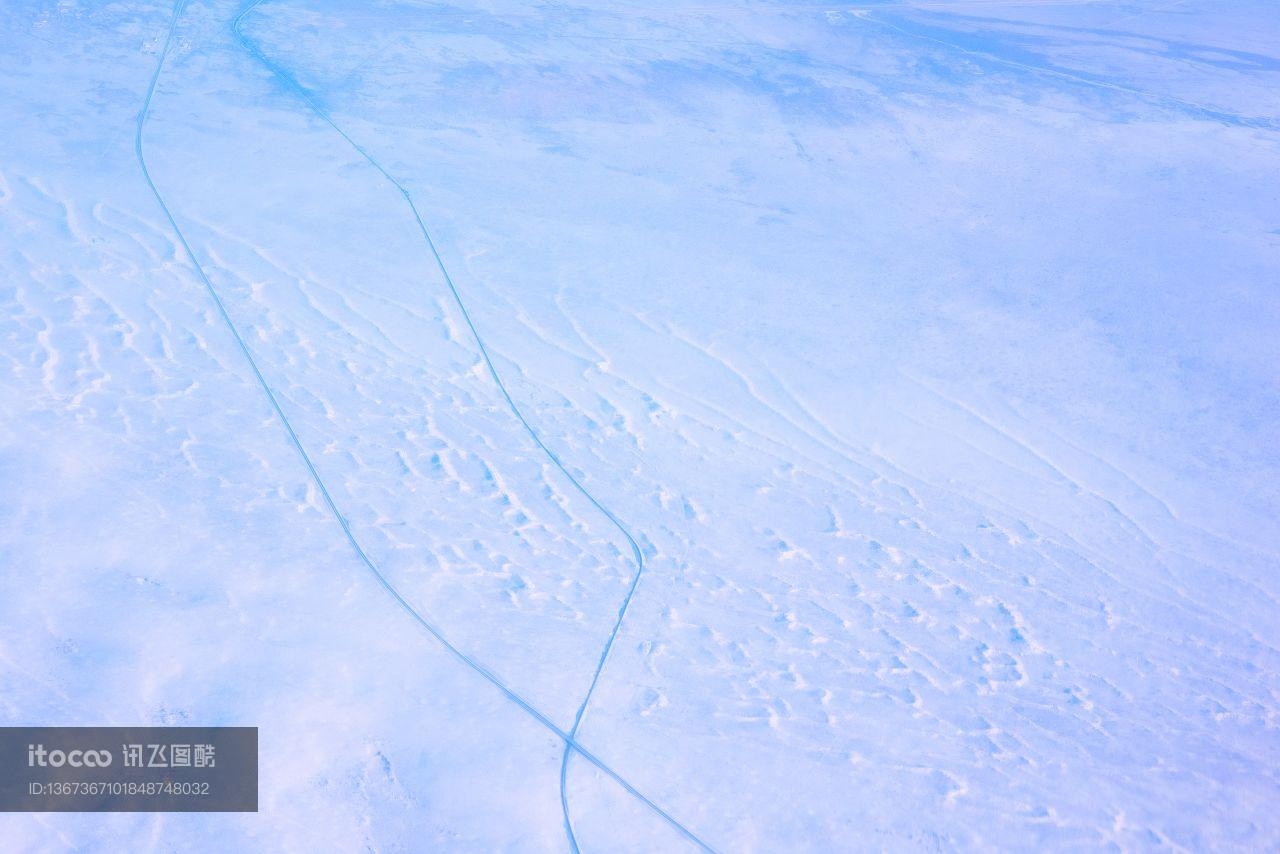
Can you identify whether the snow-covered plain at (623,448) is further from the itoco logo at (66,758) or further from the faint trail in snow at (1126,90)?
the faint trail in snow at (1126,90)

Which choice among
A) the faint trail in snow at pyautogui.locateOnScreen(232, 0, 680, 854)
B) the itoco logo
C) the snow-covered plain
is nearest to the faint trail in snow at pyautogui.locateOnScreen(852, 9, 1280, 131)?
the snow-covered plain

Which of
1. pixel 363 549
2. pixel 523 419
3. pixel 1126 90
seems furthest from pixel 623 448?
pixel 1126 90

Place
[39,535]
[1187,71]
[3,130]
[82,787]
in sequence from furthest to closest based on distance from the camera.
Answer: [1187,71]
[3,130]
[39,535]
[82,787]

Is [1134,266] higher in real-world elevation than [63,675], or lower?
higher

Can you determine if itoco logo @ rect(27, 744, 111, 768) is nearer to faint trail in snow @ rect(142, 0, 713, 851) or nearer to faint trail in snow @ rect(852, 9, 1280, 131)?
faint trail in snow @ rect(142, 0, 713, 851)

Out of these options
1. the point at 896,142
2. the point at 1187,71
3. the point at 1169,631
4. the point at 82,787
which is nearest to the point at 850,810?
the point at 1169,631

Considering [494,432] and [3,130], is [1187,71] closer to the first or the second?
[494,432]
